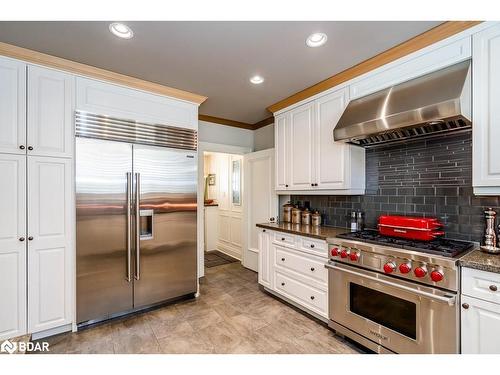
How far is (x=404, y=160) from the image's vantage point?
235 centimetres

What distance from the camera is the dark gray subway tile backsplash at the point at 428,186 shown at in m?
1.95

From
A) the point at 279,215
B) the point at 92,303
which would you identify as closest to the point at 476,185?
the point at 279,215

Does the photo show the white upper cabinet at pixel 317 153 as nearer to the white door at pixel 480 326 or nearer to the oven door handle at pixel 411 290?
the oven door handle at pixel 411 290

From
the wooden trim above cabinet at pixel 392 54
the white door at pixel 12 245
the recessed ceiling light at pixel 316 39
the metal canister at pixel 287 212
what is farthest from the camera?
the metal canister at pixel 287 212

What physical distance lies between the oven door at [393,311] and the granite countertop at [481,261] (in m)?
0.24

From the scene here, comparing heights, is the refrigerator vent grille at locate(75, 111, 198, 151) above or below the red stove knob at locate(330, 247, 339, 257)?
above

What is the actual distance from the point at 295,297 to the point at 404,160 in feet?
6.14

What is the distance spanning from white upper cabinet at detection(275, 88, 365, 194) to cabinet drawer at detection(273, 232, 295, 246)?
1.96 ft

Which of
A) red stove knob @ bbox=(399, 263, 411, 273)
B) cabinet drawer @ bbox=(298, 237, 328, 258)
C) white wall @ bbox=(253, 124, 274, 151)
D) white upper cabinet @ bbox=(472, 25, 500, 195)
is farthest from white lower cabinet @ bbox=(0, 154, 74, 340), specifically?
white upper cabinet @ bbox=(472, 25, 500, 195)

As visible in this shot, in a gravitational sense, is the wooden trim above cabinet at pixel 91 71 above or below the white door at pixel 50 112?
above

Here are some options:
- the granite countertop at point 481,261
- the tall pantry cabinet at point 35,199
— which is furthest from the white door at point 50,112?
the granite countertop at point 481,261

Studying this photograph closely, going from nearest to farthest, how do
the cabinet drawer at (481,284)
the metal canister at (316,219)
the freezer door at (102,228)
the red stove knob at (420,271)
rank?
the cabinet drawer at (481,284) < the red stove knob at (420,271) < the freezer door at (102,228) < the metal canister at (316,219)

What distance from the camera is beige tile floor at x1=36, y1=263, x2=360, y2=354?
2.06 meters

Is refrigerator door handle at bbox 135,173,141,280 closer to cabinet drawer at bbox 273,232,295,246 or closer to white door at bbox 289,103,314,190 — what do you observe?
cabinet drawer at bbox 273,232,295,246
